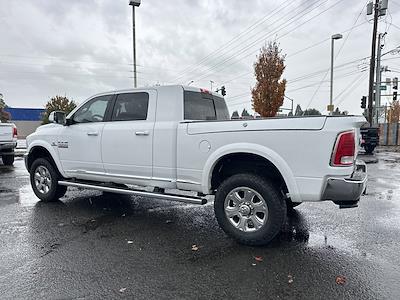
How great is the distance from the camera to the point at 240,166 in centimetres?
450

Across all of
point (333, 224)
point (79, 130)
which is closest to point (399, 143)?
point (333, 224)

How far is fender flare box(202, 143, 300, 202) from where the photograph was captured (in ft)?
12.6

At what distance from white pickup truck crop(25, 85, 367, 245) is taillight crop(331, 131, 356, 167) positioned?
0.04 ft

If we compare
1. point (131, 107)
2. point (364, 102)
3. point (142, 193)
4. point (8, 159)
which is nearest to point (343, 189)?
point (142, 193)

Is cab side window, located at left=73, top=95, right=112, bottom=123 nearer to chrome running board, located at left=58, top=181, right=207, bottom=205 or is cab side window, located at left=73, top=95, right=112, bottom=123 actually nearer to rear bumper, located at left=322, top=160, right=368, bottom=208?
chrome running board, located at left=58, top=181, right=207, bottom=205

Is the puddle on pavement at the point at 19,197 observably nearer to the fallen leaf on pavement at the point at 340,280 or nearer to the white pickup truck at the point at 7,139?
the white pickup truck at the point at 7,139

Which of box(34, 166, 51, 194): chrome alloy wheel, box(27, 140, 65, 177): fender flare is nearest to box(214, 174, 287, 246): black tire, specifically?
box(27, 140, 65, 177): fender flare

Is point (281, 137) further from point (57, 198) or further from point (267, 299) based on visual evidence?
point (57, 198)

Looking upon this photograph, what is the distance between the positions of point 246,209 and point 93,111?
334 centimetres

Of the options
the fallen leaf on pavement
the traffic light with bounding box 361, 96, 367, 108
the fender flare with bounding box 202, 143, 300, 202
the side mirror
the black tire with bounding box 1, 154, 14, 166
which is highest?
the traffic light with bounding box 361, 96, 367, 108

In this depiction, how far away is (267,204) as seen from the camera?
401 cm

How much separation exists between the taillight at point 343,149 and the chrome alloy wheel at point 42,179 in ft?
17.1

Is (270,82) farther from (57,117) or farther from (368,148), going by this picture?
(57,117)

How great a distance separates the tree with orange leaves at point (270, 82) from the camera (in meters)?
22.9
